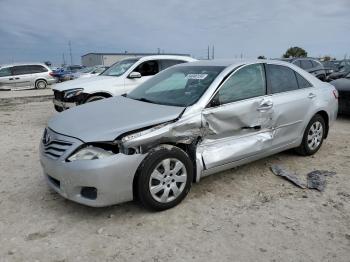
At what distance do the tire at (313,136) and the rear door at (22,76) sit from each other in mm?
19097

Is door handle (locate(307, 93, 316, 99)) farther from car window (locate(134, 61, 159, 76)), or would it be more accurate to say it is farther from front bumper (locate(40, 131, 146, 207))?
car window (locate(134, 61, 159, 76))

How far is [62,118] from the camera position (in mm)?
3973

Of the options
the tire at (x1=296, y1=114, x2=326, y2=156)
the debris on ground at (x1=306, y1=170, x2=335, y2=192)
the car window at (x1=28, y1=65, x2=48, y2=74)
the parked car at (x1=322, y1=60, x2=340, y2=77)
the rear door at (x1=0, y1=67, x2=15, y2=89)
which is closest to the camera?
the debris on ground at (x1=306, y1=170, x2=335, y2=192)

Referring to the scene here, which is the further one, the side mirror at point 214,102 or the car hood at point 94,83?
the car hood at point 94,83

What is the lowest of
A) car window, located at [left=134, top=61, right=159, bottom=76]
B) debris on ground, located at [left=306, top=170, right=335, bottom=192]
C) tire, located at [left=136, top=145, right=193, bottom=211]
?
debris on ground, located at [left=306, top=170, right=335, bottom=192]

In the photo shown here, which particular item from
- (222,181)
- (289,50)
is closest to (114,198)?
(222,181)

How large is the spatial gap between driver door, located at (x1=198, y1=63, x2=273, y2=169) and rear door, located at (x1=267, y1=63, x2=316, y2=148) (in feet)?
0.50

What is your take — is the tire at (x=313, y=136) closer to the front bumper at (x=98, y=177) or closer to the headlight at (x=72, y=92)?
the front bumper at (x=98, y=177)

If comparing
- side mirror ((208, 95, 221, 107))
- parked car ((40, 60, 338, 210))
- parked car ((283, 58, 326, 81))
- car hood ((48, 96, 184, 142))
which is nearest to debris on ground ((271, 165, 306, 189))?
parked car ((40, 60, 338, 210))

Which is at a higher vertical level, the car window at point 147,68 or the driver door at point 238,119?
the car window at point 147,68

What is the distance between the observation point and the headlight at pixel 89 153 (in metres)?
3.24

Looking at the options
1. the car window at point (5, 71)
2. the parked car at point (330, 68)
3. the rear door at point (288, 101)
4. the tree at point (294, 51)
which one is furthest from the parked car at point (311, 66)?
the tree at point (294, 51)

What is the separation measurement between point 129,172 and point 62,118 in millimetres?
1255

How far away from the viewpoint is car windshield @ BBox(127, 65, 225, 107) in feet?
13.2
